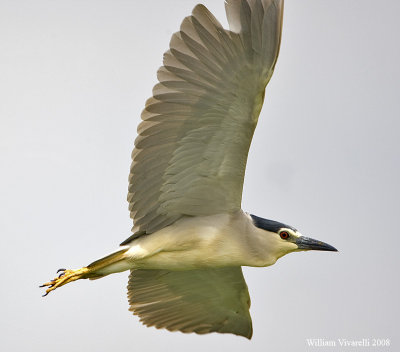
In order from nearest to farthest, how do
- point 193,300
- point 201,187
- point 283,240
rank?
1. point 201,187
2. point 283,240
3. point 193,300

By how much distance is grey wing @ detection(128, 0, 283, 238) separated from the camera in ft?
26.3

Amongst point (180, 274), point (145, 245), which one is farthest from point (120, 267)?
point (180, 274)

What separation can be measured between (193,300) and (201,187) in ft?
5.98

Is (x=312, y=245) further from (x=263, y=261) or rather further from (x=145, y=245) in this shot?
(x=145, y=245)

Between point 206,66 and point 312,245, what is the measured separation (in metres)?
2.51

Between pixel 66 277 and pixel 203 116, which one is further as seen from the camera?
pixel 66 277

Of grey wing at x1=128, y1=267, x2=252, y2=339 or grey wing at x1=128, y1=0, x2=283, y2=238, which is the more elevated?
grey wing at x1=128, y1=0, x2=283, y2=238

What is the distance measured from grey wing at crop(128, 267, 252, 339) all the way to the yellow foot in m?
0.79

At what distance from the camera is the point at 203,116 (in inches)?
333

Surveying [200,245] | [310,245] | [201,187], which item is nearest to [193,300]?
[200,245]

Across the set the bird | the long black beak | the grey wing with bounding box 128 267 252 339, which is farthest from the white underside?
the grey wing with bounding box 128 267 252 339

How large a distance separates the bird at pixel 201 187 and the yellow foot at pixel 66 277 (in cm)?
1

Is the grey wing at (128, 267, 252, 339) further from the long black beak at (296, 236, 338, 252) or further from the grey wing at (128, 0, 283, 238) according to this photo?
the grey wing at (128, 0, 283, 238)

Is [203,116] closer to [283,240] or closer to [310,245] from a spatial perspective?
[283,240]
